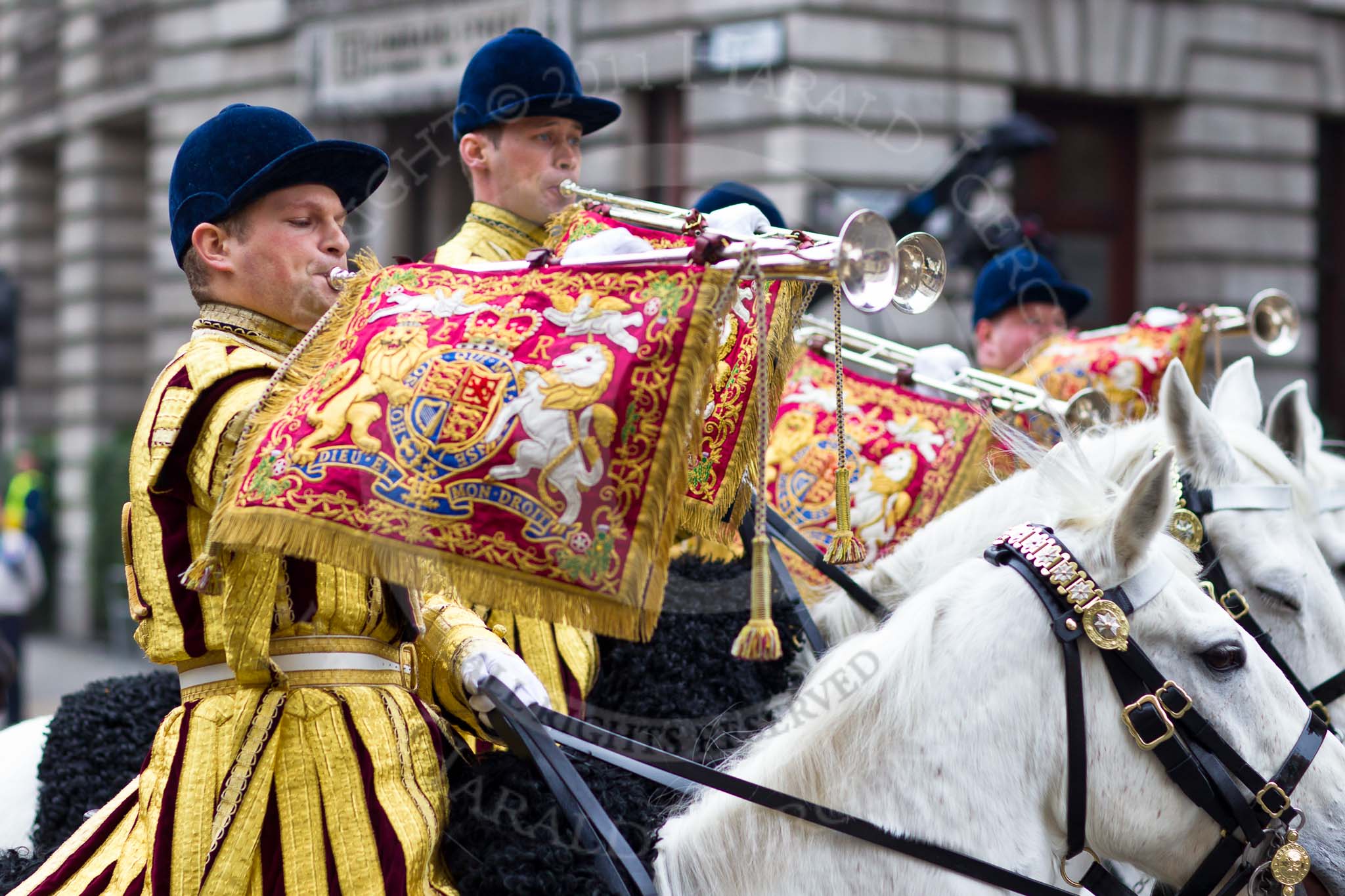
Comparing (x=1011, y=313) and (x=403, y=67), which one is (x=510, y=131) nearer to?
(x=1011, y=313)

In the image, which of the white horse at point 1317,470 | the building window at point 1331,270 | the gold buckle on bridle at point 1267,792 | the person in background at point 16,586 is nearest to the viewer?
the gold buckle on bridle at point 1267,792

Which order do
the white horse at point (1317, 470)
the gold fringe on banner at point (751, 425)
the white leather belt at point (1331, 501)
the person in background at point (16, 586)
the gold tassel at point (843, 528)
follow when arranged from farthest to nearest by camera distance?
the person in background at point (16, 586)
the white leather belt at point (1331, 501)
the white horse at point (1317, 470)
the gold fringe on banner at point (751, 425)
the gold tassel at point (843, 528)

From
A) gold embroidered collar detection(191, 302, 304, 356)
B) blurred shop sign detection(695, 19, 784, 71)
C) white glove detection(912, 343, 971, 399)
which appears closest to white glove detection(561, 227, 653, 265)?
gold embroidered collar detection(191, 302, 304, 356)

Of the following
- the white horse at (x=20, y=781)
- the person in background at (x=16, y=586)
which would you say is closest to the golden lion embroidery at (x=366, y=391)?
the white horse at (x=20, y=781)

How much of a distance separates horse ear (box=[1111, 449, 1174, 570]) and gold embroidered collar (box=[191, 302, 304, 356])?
4.58 ft

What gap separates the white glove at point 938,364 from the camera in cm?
464

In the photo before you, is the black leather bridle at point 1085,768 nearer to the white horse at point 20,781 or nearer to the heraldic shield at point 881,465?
the white horse at point 20,781

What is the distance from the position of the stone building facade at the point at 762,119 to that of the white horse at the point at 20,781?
3901mm

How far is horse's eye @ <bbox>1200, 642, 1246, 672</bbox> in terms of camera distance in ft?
7.16

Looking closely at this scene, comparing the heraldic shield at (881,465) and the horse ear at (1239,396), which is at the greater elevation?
the horse ear at (1239,396)

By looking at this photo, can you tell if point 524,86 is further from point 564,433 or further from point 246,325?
point 564,433

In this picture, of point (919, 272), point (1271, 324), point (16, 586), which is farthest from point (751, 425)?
point (16, 586)

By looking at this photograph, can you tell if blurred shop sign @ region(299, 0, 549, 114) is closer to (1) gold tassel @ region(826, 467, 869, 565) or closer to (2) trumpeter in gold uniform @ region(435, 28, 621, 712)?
(2) trumpeter in gold uniform @ region(435, 28, 621, 712)

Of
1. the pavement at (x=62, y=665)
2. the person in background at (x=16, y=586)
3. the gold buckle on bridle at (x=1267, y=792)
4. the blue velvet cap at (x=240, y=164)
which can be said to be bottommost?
the pavement at (x=62, y=665)
